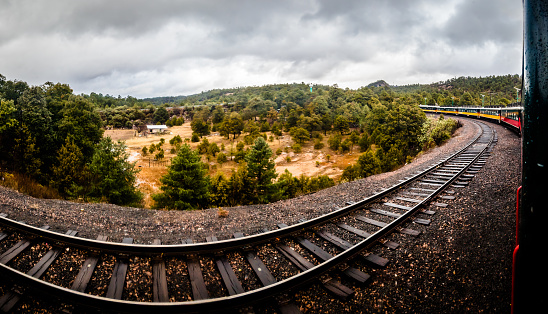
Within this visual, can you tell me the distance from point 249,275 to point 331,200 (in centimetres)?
453

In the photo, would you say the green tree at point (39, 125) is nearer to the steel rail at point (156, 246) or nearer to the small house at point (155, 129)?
the steel rail at point (156, 246)

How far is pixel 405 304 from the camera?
400cm

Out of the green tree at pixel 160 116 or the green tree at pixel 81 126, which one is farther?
the green tree at pixel 160 116

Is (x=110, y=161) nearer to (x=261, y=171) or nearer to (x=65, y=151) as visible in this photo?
(x=65, y=151)

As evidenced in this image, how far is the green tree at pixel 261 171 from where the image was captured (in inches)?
730

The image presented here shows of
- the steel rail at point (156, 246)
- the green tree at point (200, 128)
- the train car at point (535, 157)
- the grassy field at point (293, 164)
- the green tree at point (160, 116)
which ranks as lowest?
the grassy field at point (293, 164)

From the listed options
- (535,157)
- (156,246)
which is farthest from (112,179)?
(535,157)

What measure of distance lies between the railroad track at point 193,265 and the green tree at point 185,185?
9438 mm

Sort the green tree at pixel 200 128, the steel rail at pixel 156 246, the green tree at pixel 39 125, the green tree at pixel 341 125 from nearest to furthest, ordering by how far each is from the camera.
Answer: the steel rail at pixel 156 246
the green tree at pixel 39 125
the green tree at pixel 341 125
the green tree at pixel 200 128

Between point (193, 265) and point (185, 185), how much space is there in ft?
40.1

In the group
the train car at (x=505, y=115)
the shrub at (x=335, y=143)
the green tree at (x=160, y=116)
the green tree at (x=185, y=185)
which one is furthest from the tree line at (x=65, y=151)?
the green tree at (x=160, y=116)

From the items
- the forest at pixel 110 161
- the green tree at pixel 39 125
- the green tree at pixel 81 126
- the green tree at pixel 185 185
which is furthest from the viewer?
the green tree at pixel 81 126

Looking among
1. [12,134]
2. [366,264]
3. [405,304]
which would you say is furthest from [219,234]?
[12,134]

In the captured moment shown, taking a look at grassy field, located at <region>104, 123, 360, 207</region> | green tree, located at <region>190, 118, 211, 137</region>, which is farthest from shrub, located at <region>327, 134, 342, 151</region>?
green tree, located at <region>190, 118, 211, 137</region>
